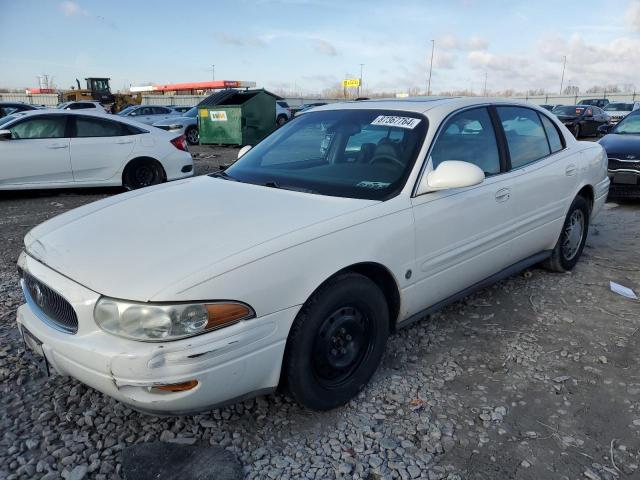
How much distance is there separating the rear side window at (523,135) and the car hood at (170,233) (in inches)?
65.6

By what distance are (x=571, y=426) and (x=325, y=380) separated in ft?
4.07

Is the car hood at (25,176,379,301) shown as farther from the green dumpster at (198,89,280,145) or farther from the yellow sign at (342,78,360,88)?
the yellow sign at (342,78,360,88)

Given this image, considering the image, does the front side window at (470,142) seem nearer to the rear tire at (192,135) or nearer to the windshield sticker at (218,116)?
the windshield sticker at (218,116)

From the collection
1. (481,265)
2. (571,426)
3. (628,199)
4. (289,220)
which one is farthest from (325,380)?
(628,199)

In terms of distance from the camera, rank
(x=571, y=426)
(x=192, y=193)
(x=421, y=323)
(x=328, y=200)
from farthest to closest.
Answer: (x=421, y=323), (x=192, y=193), (x=328, y=200), (x=571, y=426)

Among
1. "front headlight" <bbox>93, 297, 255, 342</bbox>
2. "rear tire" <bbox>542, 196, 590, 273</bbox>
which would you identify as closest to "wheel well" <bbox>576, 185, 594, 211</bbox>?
"rear tire" <bbox>542, 196, 590, 273</bbox>

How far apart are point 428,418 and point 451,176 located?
1277mm

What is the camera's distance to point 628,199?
8.26 m

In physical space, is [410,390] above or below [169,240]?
below

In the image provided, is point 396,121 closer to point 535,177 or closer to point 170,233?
point 535,177

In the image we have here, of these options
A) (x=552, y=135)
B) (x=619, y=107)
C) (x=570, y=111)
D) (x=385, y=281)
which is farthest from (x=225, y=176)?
(x=619, y=107)

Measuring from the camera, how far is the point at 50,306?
2.30 meters

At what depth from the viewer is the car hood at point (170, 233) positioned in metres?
2.07

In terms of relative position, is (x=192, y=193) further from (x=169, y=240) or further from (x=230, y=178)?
(x=169, y=240)
